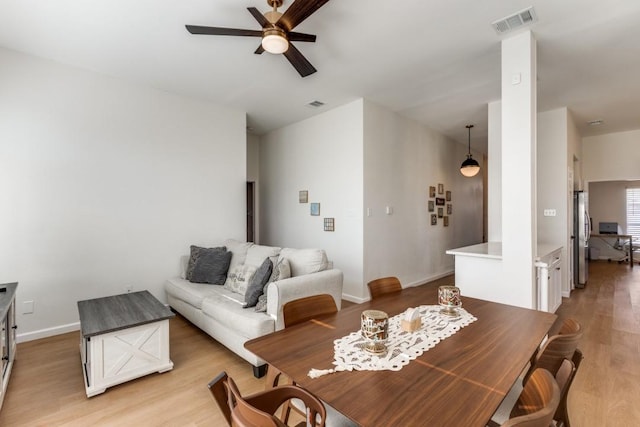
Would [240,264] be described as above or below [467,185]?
below

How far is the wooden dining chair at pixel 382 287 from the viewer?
2.17 m

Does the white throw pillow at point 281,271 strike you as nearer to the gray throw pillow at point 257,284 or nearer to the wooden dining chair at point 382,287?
the gray throw pillow at point 257,284

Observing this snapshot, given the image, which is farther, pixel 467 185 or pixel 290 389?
pixel 467 185

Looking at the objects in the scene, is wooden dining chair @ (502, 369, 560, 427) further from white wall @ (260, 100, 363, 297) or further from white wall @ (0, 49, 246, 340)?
white wall @ (0, 49, 246, 340)

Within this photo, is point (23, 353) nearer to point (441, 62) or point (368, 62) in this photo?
point (368, 62)

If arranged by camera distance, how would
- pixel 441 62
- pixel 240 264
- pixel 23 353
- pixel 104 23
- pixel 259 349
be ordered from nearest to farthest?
pixel 259 349
pixel 104 23
pixel 23 353
pixel 441 62
pixel 240 264

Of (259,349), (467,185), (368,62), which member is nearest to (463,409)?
(259,349)

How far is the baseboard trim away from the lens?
3172 millimetres

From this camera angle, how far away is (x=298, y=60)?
2.66 meters

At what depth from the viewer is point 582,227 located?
17.6 feet

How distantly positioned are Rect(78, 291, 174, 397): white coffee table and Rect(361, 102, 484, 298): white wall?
274cm

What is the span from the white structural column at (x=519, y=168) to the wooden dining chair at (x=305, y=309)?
6.56ft

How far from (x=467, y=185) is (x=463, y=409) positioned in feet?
23.9

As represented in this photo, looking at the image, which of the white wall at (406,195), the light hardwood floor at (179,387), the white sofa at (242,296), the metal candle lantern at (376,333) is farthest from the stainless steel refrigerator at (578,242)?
the metal candle lantern at (376,333)
